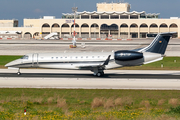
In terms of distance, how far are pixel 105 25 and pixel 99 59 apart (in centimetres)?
11521

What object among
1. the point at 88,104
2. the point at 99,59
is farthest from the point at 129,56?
the point at 88,104

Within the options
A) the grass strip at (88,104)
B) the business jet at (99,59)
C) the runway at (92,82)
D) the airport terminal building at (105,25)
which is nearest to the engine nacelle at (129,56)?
the business jet at (99,59)

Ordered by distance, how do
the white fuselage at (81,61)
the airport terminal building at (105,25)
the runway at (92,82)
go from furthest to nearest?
1. the airport terminal building at (105,25)
2. the white fuselage at (81,61)
3. the runway at (92,82)

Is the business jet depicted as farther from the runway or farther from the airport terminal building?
the airport terminal building

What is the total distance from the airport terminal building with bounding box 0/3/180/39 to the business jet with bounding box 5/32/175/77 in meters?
110

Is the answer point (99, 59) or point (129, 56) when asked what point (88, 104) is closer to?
point (99, 59)

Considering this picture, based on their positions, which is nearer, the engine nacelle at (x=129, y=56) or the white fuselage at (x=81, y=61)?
the engine nacelle at (x=129, y=56)

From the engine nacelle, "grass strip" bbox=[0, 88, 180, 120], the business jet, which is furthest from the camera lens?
the business jet

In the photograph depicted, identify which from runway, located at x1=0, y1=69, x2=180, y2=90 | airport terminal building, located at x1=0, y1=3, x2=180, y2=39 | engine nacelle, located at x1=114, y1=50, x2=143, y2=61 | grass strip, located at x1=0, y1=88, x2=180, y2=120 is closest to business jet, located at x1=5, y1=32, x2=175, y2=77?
engine nacelle, located at x1=114, y1=50, x2=143, y2=61

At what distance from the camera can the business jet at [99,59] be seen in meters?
34.6

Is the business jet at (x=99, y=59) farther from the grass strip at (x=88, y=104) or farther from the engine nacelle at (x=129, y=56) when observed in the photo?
the grass strip at (x=88, y=104)

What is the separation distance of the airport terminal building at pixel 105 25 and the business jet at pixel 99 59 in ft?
360

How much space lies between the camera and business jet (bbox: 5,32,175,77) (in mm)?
34562

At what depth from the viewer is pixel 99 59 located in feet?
115
